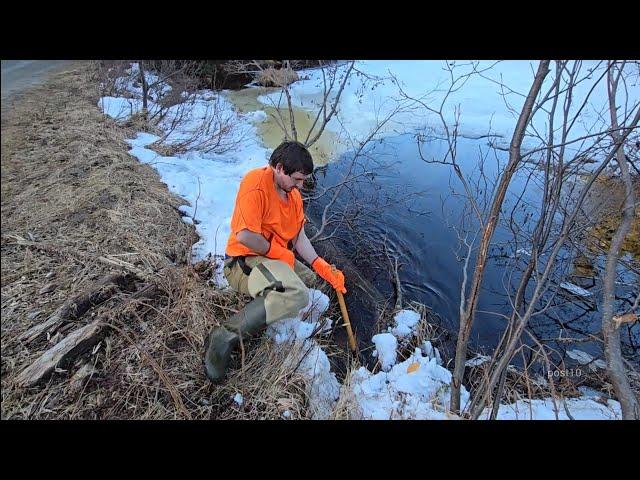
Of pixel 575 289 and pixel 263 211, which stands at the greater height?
pixel 263 211

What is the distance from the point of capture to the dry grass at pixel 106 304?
213 centimetres

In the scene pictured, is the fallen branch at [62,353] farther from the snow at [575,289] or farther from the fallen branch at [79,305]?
the snow at [575,289]

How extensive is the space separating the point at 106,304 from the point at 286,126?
7.57m

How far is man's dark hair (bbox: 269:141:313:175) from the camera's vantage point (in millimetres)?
2568

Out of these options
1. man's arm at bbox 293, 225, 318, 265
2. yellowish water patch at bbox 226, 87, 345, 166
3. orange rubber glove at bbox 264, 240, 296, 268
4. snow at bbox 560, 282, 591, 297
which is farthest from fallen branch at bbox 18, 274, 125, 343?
snow at bbox 560, 282, 591, 297

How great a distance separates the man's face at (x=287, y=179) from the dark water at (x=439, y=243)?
173 cm

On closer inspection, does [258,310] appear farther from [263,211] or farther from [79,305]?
[79,305]

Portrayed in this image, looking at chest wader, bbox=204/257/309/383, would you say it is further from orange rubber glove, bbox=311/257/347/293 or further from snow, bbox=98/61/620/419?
orange rubber glove, bbox=311/257/347/293

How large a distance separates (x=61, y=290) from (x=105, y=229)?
91cm

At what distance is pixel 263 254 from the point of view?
2.79 meters

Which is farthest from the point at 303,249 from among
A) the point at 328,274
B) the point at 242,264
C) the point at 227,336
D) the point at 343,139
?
the point at 343,139

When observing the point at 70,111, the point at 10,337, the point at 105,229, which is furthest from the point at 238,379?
the point at 70,111

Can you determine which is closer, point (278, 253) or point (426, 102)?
point (278, 253)
